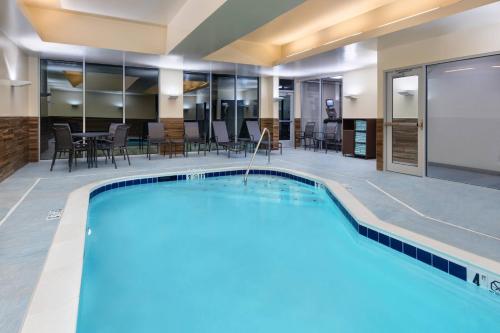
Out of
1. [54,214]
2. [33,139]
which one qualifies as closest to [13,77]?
[33,139]

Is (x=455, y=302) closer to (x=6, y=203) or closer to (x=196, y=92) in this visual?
(x=6, y=203)

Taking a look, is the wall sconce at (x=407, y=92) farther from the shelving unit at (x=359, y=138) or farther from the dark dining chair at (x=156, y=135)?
the dark dining chair at (x=156, y=135)

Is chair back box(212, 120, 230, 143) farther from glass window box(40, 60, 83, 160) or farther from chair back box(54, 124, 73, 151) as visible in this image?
chair back box(54, 124, 73, 151)

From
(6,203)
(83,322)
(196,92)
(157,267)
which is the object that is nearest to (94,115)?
(196,92)

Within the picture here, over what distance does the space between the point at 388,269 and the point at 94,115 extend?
348 inches

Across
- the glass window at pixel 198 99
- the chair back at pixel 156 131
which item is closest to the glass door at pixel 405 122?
the chair back at pixel 156 131

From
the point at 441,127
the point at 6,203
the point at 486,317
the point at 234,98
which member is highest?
the point at 234,98

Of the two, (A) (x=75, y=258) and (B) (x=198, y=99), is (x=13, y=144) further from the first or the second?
(B) (x=198, y=99)

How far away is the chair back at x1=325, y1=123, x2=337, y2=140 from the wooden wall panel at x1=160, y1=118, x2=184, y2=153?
15.3 feet

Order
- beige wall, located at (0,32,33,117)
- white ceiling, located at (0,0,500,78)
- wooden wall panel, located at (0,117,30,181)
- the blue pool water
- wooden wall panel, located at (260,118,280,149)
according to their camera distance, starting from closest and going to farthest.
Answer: the blue pool water
white ceiling, located at (0,0,500,78)
wooden wall panel, located at (0,117,30,181)
beige wall, located at (0,32,33,117)
wooden wall panel, located at (260,118,280,149)

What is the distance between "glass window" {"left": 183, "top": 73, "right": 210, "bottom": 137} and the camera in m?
10.9

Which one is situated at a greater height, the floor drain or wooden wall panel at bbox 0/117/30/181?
wooden wall panel at bbox 0/117/30/181

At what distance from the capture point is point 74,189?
16.4 feet

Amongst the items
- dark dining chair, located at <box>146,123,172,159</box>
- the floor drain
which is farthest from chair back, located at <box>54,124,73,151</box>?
the floor drain
